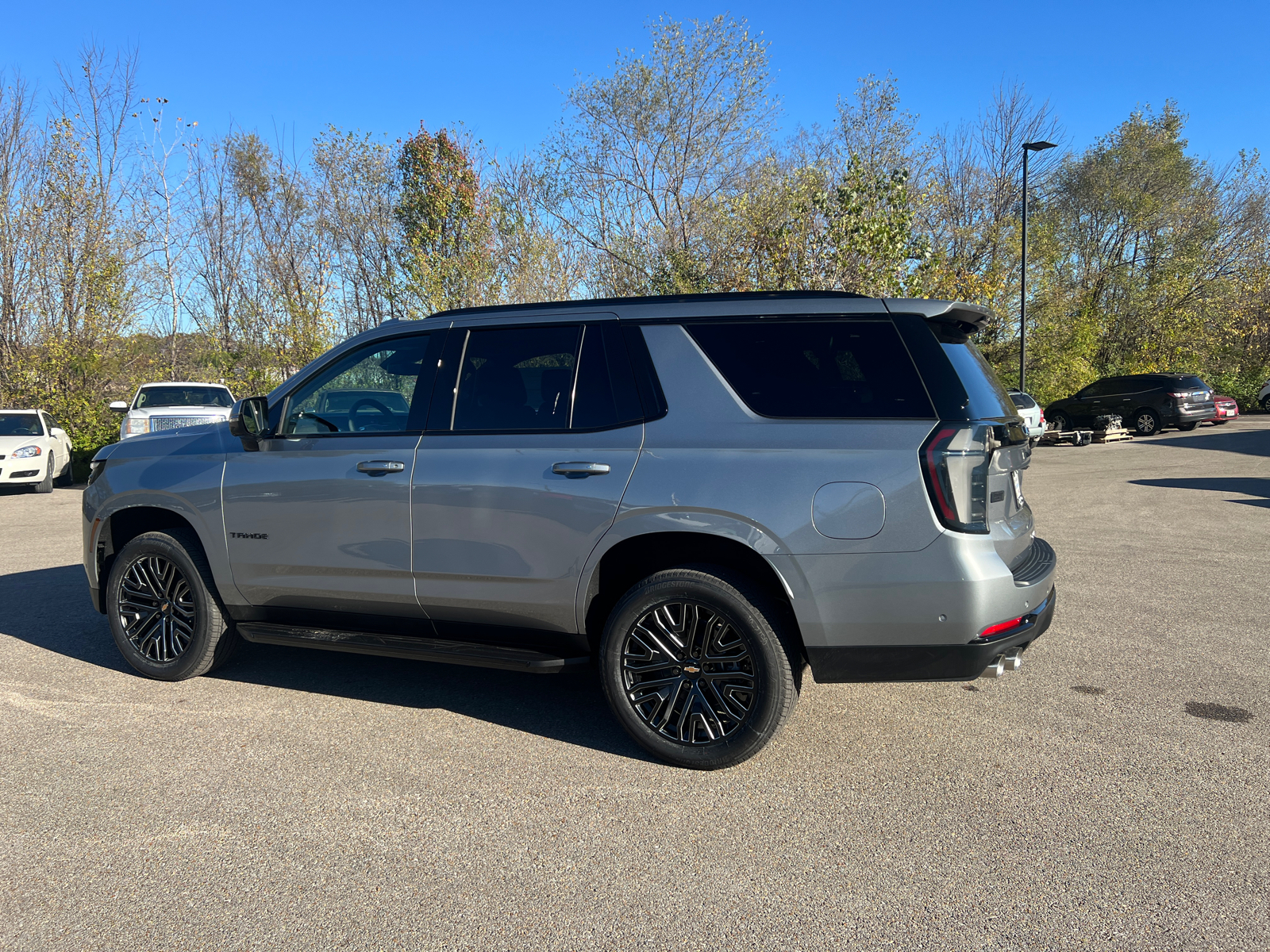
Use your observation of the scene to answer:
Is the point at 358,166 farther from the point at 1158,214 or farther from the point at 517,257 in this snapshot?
the point at 1158,214

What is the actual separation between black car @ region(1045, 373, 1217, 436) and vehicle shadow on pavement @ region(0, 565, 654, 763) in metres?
25.3

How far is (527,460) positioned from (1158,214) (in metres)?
44.4

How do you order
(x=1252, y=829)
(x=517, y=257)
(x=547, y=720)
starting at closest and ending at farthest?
(x=1252, y=829) → (x=547, y=720) → (x=517, y=257)

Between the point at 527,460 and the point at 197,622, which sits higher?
the point at 527,460

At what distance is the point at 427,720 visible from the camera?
14.3ft

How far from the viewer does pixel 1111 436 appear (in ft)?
80.2

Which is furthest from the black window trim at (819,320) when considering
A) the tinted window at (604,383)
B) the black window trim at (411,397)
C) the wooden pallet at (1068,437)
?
the wooden pallet at (1068,437)

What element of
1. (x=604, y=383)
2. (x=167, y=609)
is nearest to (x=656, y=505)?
(x=604, y=383)

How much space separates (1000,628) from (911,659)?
1.21 ft

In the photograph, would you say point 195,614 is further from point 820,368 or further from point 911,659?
point 911,659

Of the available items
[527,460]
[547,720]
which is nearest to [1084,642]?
[547,720]

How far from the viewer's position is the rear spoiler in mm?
3629

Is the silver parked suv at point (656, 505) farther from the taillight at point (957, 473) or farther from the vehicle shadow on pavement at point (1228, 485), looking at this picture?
the vehicle shadow on pavement at point (1228, 485)

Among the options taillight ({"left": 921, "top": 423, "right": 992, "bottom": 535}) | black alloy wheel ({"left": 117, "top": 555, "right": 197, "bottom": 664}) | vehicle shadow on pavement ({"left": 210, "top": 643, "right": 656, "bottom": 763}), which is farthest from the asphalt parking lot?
taillight ({"left": 921, "top": 423, "right": 992, "bottom": 535})
